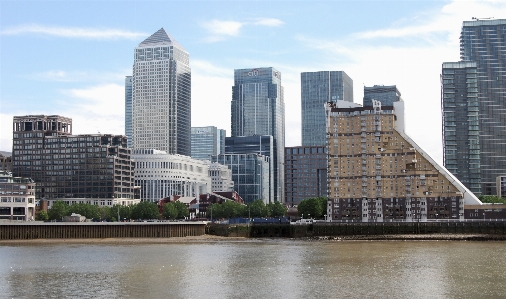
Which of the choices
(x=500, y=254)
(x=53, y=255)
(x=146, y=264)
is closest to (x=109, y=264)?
(x=146, y=264)

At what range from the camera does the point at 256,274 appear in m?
109

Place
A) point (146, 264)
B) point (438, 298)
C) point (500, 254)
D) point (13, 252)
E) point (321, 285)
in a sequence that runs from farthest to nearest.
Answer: point (13, 252), point (500, 254), point (146, 264), point (321, 285), point (438, 298)

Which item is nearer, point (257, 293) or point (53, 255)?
point (257, 293)

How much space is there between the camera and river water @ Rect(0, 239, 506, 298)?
89000 mm

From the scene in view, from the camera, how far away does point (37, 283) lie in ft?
325

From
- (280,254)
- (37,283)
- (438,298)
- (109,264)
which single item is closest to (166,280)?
(37,283)

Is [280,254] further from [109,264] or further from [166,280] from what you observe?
[166,280]

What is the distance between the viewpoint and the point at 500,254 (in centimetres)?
14112

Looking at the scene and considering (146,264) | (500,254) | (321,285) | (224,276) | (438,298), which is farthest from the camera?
(500,254)

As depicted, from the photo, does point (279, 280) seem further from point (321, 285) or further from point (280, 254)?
point (280, 254)

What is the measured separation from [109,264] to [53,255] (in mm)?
26043

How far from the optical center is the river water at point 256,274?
89000mm

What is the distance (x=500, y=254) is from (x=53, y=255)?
3391 inches

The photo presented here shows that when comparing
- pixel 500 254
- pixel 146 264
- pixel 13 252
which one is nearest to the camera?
pixel 146 264
